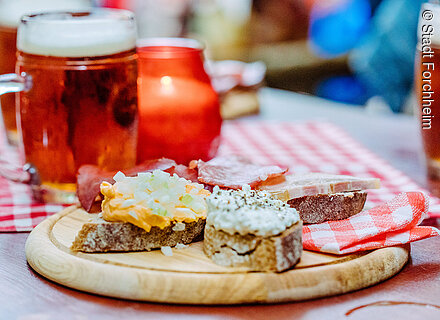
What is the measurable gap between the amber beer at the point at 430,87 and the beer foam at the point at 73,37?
0.58m

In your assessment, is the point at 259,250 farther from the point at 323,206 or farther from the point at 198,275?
the point at 323,206

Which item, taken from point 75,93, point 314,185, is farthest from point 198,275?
point 75,93

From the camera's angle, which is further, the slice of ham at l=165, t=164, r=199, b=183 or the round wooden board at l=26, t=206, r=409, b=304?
the slice of ham at l=165, t=164, r=199, b=183

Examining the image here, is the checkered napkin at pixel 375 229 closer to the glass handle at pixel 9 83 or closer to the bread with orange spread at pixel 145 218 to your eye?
the bread with orange spread at pixel 145 218

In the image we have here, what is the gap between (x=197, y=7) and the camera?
14.1ft

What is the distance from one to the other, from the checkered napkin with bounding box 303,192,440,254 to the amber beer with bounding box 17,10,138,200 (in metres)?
0.43

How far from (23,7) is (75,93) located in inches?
20.4

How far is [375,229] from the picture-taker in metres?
0.90

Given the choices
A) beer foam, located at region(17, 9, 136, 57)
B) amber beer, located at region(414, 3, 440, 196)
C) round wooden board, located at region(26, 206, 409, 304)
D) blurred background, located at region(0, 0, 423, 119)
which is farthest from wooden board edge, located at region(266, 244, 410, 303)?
blurred background, located at region(0, 0, 423, 119)

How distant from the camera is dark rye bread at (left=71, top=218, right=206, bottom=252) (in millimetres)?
846

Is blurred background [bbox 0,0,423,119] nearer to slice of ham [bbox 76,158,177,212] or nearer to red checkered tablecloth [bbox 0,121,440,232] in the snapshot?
red checkered tablecloth [bbox 0,121,440,232]

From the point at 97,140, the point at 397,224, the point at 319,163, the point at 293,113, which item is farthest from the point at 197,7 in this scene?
the point at 397,224

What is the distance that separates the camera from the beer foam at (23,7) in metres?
1.49

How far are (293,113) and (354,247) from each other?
1.24 metres
